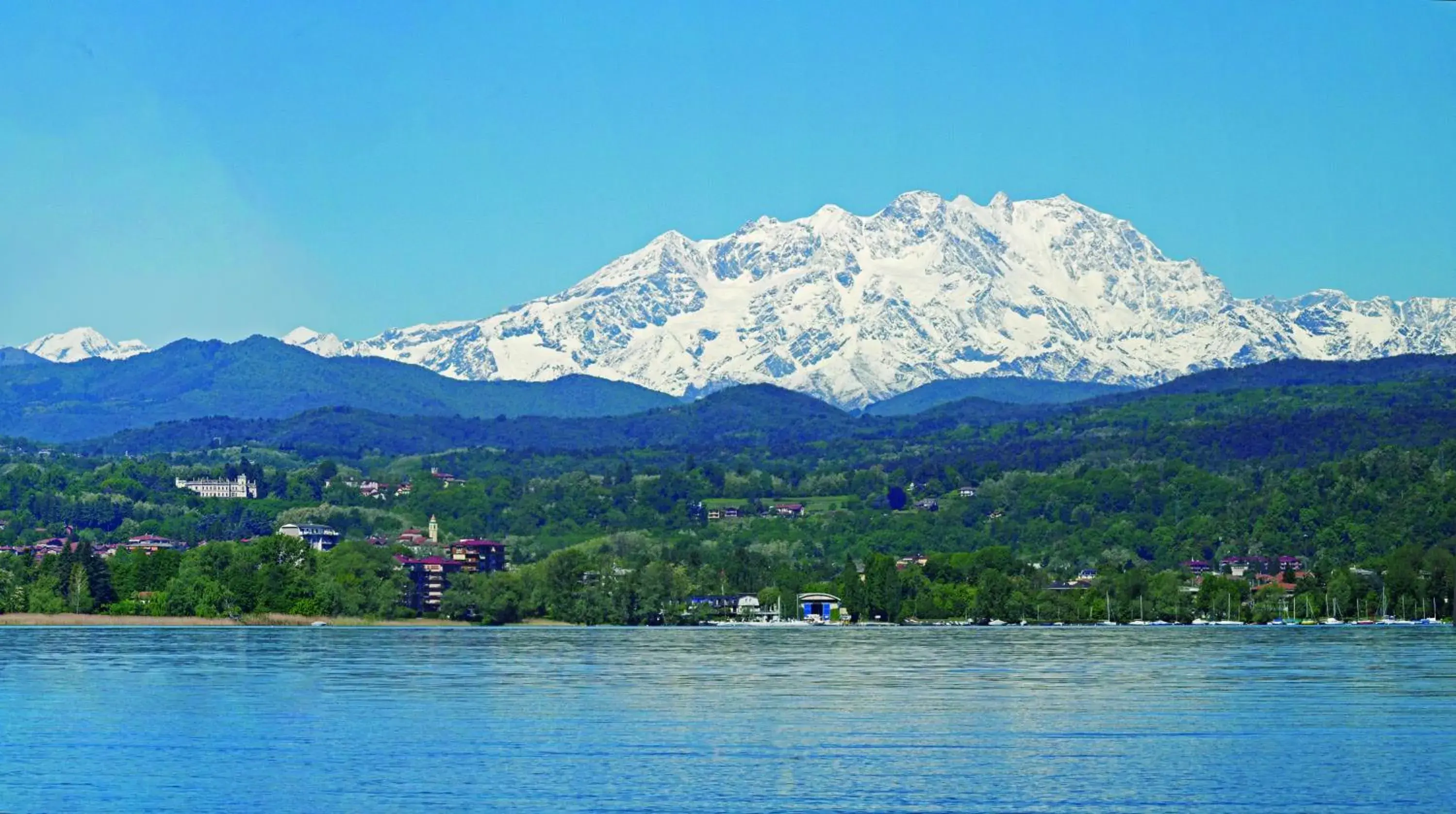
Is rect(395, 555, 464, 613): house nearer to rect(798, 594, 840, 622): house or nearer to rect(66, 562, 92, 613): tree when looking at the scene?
rect(66, 562, 92, 613): tree

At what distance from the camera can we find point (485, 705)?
53312mm

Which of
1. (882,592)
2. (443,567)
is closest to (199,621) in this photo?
(443,567)

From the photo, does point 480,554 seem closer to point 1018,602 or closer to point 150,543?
point 150,543

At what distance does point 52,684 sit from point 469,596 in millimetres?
66301

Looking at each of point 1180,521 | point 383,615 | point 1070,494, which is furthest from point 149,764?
point 1070,494

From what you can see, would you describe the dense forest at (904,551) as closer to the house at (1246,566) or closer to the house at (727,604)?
the house at (727,604)

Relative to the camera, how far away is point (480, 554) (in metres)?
155

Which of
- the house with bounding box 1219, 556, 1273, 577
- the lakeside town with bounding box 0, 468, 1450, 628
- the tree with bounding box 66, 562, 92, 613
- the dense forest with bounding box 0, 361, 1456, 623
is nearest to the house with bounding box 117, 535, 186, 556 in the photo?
the dense forest with bounding box 0, 361, 1456, 623

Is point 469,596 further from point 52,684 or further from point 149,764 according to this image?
point 149,764

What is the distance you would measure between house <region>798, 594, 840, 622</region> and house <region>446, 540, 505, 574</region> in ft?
80.1

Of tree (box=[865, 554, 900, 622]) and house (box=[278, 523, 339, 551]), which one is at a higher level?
house (box=[278, 523, 339, 551])

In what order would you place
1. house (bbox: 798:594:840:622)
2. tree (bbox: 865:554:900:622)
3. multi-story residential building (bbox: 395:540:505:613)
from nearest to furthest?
tree (bbox: 865:554:900:622) → multi-story residential building (bbox: 395:540:505:613) → house (bbox: 798:594:840:622)

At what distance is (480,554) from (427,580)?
18.9m

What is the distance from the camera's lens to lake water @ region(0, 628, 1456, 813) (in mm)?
36312
